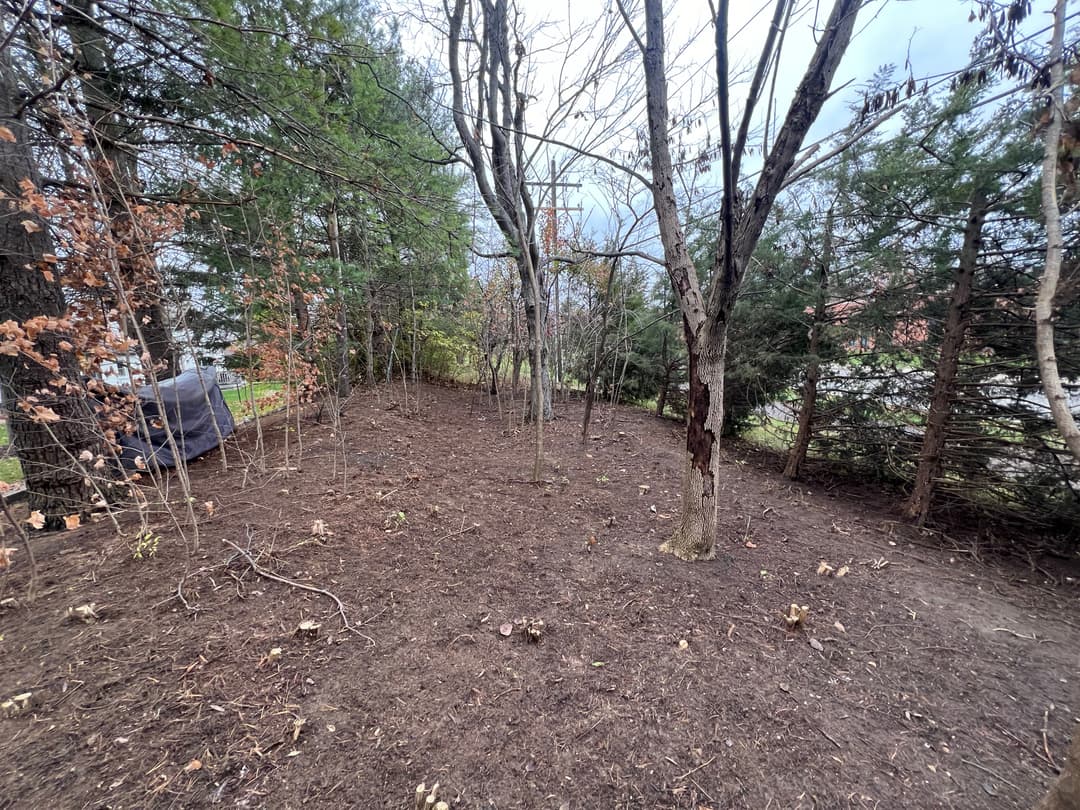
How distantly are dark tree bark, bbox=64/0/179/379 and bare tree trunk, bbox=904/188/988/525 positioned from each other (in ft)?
17.5

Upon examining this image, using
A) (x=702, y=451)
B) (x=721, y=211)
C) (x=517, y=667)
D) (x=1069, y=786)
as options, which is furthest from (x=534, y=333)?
(x=1069, y=786)

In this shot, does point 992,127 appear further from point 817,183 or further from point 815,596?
point 815,596

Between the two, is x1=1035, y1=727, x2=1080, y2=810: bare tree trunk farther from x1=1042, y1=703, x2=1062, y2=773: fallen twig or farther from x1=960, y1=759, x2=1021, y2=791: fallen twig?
x1=1042, y1=703, x2=1062, y2=773: fallen twig

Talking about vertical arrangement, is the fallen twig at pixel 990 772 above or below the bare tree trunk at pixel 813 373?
below

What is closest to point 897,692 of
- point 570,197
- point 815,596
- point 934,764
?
point 934,764

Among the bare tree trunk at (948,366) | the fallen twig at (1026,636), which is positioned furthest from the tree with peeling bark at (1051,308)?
the bare tree trunk at (948,366)

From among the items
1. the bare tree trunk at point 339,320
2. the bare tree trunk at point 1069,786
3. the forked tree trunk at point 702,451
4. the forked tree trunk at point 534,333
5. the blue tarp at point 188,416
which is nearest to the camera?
the bare tree trunk at point 1069,786

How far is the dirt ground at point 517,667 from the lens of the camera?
3.92ft

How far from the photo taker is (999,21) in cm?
139

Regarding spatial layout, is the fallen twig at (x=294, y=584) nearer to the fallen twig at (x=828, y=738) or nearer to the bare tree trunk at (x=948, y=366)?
the fallen twig at (x=828, y=738)

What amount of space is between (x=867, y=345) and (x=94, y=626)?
5809mm

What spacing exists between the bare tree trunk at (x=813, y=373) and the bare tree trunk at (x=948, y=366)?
1.00 metres

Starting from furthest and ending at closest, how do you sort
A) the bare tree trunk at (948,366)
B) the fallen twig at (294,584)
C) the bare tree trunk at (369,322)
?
the bare tree trunk at (369,322) < the bare tree trunk at (948,366) < the fallen twig at (294,584)

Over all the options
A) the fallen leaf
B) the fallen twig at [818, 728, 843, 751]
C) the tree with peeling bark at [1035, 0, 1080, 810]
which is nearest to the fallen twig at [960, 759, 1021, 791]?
the fallen twig at [818, 728, 843, 751]
